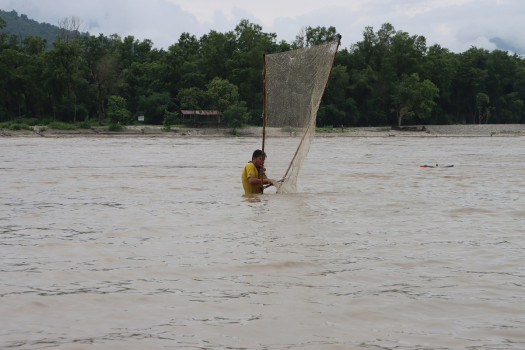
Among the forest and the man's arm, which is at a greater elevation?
the forest

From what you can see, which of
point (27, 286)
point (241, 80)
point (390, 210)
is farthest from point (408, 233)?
point (241, 80)

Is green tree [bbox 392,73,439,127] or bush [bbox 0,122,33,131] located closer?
bush [bbox 0,122,33,131]

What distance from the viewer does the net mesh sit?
38.4 feet

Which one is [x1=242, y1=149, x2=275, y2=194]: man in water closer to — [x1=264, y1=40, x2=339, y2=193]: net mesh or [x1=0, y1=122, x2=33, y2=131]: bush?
[x1=264, y1=40, x2=339, y2=193]: net mesh

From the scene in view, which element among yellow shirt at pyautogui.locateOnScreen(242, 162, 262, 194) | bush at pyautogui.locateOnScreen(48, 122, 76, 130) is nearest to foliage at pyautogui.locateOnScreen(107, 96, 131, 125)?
bush at pyautogui.locateOnScreen(48, 122, 76, 130)

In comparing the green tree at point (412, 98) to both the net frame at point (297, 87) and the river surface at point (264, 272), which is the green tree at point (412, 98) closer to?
the river surface at point (264, 272)

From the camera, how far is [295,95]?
40.5 ft

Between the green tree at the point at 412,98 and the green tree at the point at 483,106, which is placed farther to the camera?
the green tree at the point at 483,106

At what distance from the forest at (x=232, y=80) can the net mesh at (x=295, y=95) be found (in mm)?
56237

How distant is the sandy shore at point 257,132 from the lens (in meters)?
63.0

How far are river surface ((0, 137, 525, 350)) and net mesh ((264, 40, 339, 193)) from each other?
257mm

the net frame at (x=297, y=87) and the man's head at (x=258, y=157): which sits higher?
the net frame at (x=297, y=87)

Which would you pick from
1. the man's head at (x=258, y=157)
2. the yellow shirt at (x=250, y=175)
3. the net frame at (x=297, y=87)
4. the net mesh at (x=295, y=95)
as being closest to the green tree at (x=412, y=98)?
the yellow shirt at (x=250, y=175)

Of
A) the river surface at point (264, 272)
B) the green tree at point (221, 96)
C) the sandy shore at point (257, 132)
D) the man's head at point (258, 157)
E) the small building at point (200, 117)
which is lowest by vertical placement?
the river surface at point (264, 272)
